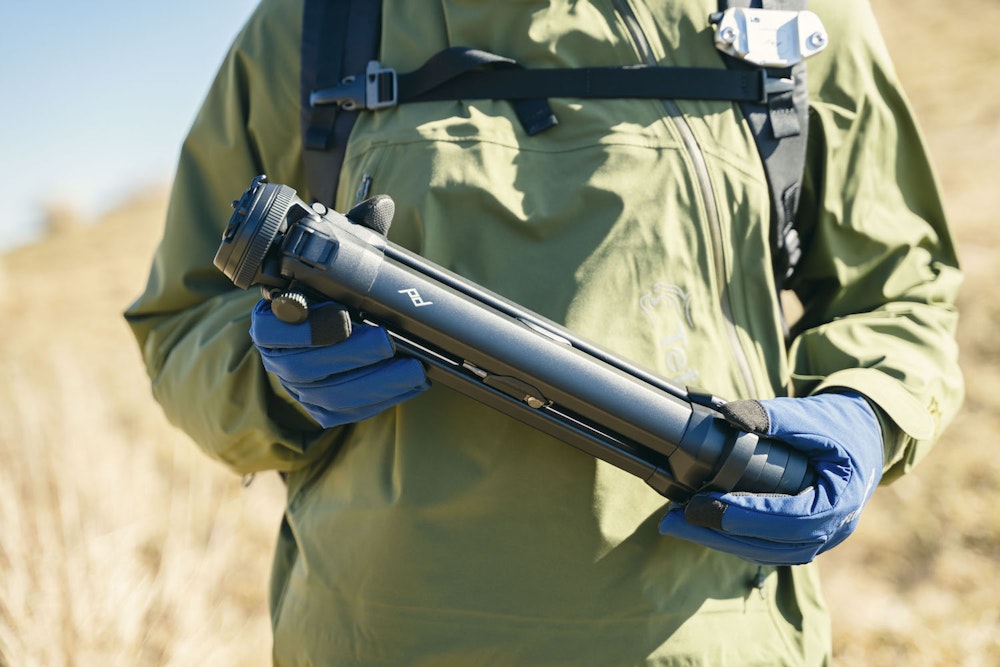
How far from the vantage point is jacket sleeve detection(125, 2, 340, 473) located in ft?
5.70

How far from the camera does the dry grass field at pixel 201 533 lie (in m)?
3.47

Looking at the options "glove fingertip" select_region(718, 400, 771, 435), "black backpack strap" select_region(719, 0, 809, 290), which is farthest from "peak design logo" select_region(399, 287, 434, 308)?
"black backpack strap" select_region(719, 0, 809, 290)

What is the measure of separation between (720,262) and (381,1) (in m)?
0.82

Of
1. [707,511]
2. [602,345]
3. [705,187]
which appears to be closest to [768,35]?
[705,187]

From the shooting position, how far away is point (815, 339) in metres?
1.72

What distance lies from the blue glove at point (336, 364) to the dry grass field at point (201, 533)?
7.67ft

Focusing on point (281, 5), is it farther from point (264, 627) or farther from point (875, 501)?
point (875, 501)

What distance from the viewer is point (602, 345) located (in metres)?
1.48

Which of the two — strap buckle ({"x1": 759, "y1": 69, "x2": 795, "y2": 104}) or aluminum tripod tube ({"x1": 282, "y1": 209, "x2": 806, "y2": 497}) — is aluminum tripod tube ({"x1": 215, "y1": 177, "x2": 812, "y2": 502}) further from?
strap buckle ({"x1": 759, "y1": 69, "x2": 795, "y2": 104})

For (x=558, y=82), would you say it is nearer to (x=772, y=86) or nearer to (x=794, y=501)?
(x=772, y=86)

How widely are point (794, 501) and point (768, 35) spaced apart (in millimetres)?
843

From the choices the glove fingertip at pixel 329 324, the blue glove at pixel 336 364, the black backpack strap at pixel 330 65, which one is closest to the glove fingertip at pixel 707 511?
the blue glove at pixel 336 364

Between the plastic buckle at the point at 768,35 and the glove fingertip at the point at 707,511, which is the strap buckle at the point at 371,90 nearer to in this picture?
the plastic buckle at the point at 768,35

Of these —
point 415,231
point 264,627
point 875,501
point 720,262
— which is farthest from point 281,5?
point 875,501
